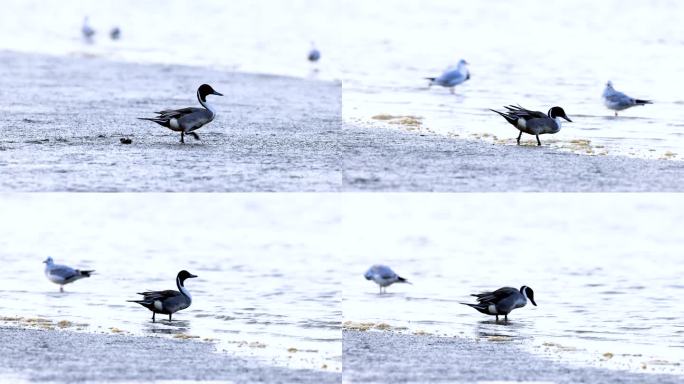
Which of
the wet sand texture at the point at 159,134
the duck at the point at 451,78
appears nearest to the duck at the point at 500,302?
the wet sand texture at the point at 159,134

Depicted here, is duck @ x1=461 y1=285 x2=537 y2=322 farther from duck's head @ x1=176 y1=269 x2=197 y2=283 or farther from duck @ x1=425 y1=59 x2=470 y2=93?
duck @ x1=425 y1=59 x2=470 y2=93

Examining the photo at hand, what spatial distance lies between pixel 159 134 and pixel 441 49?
554 inches

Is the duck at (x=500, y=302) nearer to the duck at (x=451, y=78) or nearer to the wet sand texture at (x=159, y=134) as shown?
the wet sand texture at (x=159, y=134)

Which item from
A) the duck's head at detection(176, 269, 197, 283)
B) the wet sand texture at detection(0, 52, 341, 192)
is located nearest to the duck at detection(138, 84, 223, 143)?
the wet sand texture at detection(0, 52, 341, 192)

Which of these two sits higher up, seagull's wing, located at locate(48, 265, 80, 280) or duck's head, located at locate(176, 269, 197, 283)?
seagull's wing, located at locate(48, 265, 80, 280)

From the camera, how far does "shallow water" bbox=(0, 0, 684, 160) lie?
1845 cm

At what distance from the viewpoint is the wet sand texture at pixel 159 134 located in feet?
45.5

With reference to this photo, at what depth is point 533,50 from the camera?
28734mm

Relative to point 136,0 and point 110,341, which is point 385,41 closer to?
point 136,0

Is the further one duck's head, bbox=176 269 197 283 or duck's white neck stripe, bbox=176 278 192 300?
duck's head, bbox=176 269 197 283

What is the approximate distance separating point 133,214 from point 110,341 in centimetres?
870

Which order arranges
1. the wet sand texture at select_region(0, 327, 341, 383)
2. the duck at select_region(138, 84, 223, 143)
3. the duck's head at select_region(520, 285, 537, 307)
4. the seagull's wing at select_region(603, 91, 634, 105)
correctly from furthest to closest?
1. the seagull's wing at select_region(603, 91, 634, 105)
2. the duck at select_region(138, 84, 223, 143)
3. the duck's head at select_region(520, 285, 537, 307)
4. the wet sand texture at select_region(0, 327, 341, 383)

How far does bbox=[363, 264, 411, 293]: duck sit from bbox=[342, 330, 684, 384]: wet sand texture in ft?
10.6

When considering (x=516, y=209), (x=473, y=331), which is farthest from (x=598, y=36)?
(x=473, y=331)
